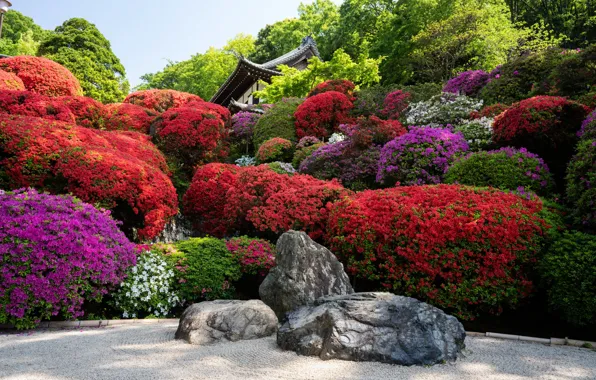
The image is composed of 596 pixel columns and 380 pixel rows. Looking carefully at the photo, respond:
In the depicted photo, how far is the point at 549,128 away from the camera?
750 cm

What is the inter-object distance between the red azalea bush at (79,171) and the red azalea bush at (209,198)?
1.66 meters

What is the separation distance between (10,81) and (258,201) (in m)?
8.82

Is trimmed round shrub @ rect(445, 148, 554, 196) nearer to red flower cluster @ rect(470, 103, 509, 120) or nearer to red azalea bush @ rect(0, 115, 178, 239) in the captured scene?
red flower cluster @ rect(470, 103, 509, 120)

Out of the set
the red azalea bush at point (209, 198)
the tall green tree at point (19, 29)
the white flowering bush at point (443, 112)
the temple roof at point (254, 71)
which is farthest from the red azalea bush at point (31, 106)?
the tall green tree at point (19, 29)

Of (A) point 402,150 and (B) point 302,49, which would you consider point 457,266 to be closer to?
(A) point 402,150

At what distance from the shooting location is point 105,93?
2473cm

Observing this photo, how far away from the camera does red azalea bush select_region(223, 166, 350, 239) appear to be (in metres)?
7.34

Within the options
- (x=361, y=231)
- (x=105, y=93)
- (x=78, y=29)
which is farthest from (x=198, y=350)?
(x=78, y=29)

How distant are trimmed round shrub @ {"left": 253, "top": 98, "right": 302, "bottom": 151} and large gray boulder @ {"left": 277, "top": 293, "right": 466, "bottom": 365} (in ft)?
34.1

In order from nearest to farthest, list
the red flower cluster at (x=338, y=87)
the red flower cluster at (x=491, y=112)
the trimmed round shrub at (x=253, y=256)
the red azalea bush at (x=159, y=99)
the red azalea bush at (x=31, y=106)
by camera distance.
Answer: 1. the trimmed round shrub at (x=253, y=256)
2. the red azalea bush at (x=31, y=106)
3. the red flower cluster at (x=491, y=112)
4. the red flower cluster at (x=338, y=87)
5. the red azalea bush at (x=159, y=99)

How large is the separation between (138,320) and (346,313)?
2.97 m

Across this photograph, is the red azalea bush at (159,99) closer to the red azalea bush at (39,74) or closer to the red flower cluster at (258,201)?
the red azalea bush at (39,74)

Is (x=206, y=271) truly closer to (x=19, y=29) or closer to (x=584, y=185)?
(x=584, y=185)

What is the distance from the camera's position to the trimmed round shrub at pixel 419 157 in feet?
27.0
